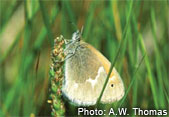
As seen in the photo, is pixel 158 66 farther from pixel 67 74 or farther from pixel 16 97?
pixel 16 97

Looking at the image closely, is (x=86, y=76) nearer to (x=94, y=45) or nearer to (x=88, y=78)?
(x=88, y=78)

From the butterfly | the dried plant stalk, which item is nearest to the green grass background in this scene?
the butterfly

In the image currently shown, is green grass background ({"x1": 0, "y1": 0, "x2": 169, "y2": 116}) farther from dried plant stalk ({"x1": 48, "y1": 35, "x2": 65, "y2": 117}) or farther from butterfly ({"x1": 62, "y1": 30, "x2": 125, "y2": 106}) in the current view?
dried plant stalk ({"x1": 48, "y1": 35, "x2": 65, "y2": 117})

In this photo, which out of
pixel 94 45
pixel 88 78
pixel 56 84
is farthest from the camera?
pixel 94 45

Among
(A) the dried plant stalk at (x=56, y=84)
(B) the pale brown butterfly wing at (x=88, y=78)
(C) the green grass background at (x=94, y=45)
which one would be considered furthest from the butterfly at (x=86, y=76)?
(A) the dried plant stalk at (x=56, y=84)

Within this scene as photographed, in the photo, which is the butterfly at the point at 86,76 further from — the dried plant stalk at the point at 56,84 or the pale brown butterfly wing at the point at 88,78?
the dried plant stalk at the point at 56,84

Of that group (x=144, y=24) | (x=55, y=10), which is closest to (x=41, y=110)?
(x=55, y=10)

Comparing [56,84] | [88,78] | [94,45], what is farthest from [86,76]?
[56,84]
